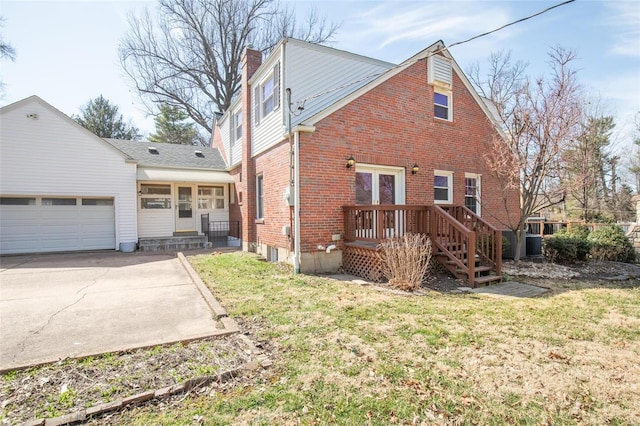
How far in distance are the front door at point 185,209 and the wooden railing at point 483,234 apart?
11439mm

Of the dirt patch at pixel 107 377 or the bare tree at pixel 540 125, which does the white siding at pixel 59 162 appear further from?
the bare tree at pixel 540 125

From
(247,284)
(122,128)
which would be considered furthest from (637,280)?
(122,128)

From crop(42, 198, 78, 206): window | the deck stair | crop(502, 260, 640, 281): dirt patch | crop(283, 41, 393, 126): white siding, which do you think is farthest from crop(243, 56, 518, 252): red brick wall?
crop(42, 198, 78, 206): window

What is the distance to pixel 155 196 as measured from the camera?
559 inches

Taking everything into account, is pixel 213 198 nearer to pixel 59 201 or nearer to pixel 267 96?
pixel 59 201

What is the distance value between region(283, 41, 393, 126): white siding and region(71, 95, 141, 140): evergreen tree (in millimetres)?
28300

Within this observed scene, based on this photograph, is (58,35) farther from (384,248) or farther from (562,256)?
(562,256)

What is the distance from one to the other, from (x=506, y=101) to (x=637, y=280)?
5740 millimetres

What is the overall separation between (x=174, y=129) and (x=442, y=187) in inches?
982

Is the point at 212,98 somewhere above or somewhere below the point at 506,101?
above

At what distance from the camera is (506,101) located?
9688mm

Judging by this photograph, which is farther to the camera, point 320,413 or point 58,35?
point 58,35

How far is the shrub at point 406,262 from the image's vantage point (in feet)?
21.2

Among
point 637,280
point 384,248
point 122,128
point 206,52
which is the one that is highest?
point 206,52
